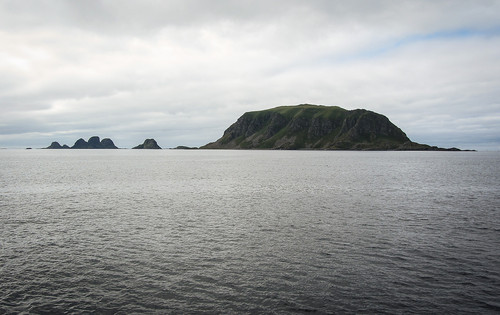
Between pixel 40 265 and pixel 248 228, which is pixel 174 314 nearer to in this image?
pixel 40 265

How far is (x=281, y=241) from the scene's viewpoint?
30109 millimetres

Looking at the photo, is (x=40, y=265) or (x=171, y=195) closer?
(x=40, y=265)

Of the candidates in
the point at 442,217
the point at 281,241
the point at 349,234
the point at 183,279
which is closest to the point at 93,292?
the point at 183,279

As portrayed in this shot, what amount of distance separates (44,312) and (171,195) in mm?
41189

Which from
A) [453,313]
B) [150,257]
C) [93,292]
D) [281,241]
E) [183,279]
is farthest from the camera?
[281,241]

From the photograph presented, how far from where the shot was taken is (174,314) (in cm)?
1722

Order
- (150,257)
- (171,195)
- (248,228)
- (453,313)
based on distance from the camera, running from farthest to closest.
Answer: (171,195) → (248,228) → (150,257) → (453,313)

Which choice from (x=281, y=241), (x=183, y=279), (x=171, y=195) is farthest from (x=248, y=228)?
(x=171, y=195)

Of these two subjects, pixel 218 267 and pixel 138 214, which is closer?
pixel 218 267

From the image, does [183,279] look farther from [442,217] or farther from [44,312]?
[442,217]

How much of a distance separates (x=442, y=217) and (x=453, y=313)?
25353 millimetres

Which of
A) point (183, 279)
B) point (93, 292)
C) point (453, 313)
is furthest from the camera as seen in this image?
point (183, 279)

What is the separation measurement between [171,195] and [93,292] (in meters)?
39.0

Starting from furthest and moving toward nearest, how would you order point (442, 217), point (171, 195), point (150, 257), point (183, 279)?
point (171, 195) → point (442, 217) → point (150, 257) → point (183, 279)
